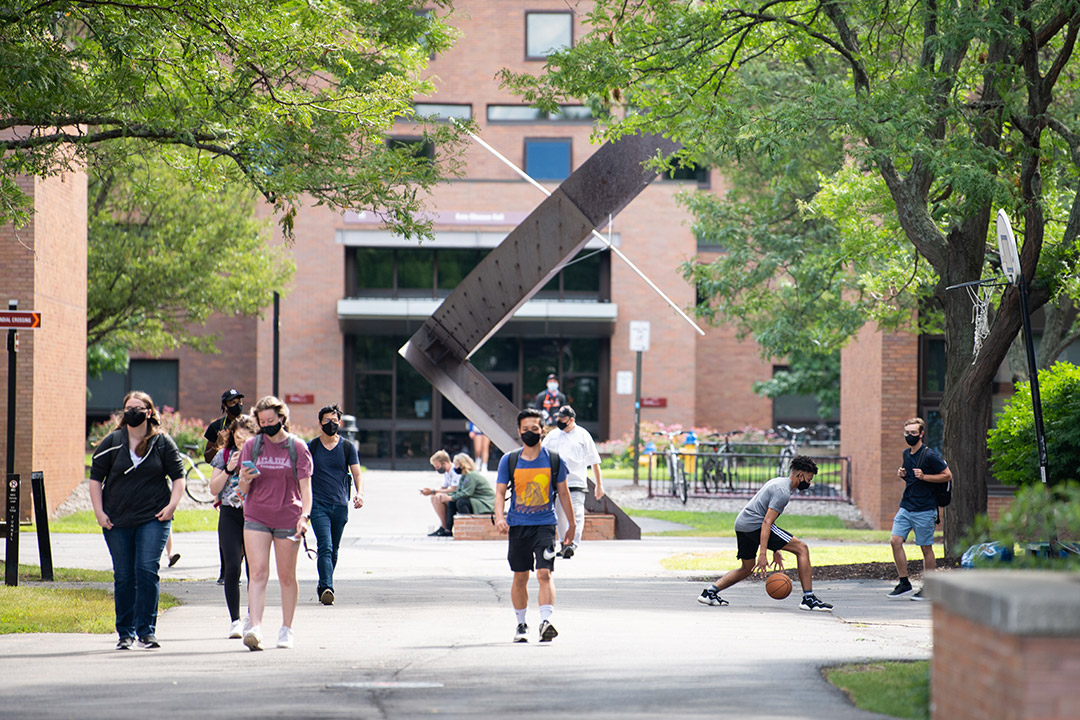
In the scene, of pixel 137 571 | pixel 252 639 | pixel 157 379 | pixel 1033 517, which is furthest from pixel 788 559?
pixel 157 379

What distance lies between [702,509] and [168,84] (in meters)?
15.2

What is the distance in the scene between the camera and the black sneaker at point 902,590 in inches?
488

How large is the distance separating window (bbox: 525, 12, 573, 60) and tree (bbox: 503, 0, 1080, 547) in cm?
2578

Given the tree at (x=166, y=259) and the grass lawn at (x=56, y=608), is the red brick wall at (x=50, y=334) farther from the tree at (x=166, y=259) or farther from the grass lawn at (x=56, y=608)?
the grass lawn at (x=56, y=608)

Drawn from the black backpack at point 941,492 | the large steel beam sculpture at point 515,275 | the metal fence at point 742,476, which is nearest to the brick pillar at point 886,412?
the metal fence at point 742,476

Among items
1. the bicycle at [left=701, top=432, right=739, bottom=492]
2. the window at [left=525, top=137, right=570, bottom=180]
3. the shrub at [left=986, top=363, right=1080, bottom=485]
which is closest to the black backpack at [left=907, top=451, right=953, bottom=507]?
the shrub at [left=986, top=363, right=1080, bottom=485]

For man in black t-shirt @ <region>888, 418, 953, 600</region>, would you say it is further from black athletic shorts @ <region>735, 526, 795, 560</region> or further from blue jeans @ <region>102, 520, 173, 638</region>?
blue jeans @ <region>102, 520, 173, 638</region>

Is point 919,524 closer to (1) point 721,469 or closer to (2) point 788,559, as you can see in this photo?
(2) point 788,559

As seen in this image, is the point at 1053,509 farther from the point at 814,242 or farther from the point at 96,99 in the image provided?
the point at 814,242

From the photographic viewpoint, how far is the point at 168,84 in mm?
12367

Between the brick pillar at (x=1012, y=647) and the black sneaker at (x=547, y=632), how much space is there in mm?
4252

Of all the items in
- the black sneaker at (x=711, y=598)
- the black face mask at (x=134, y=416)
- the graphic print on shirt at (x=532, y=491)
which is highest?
the black face mask at (x=134, y=416)

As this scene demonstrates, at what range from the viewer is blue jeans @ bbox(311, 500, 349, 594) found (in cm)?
1134

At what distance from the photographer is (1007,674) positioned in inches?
174
